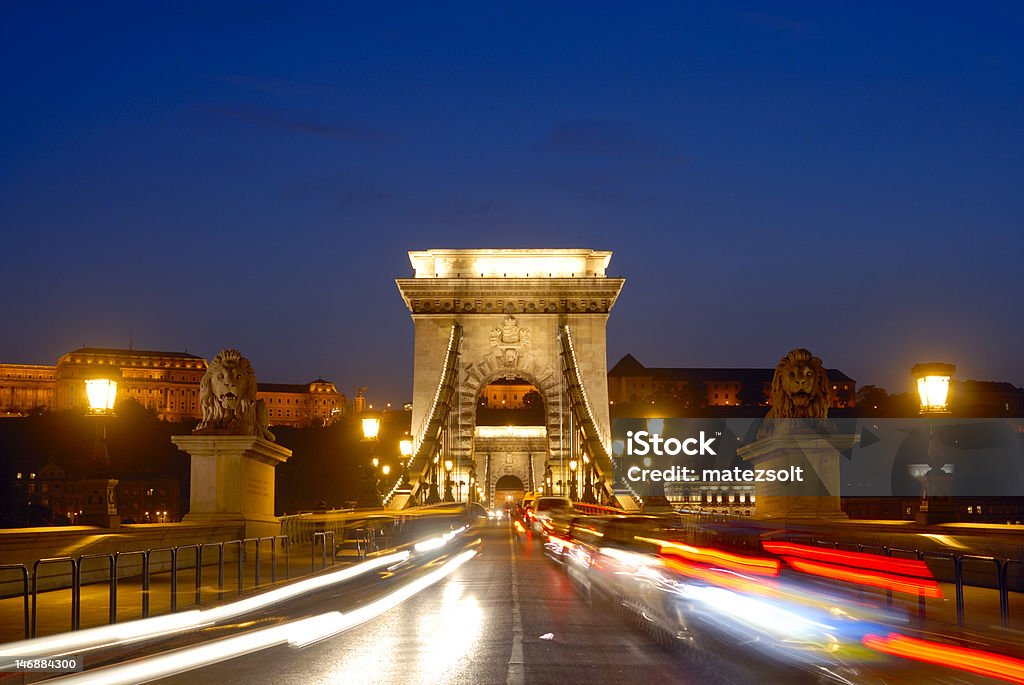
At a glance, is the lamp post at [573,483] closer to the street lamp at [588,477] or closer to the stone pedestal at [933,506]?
the street lamp at [588,477]

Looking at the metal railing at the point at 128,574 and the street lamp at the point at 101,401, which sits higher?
the street lamp at the point at 101,401

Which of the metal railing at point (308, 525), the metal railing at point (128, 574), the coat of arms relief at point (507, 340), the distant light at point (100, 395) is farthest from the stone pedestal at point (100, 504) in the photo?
the coat of arms relief at point (507, 340)

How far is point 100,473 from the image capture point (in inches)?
816

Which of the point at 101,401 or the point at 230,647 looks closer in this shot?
the point at 230,647

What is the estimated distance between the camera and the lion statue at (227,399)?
2498 cm

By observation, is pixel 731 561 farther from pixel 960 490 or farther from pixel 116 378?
pixel 960 490

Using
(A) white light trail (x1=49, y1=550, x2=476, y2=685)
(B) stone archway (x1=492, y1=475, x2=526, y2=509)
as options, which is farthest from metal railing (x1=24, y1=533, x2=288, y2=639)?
(B) stone archway (x1=492, y1=475, x2=526, y2=509)

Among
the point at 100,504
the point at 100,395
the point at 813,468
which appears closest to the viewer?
the point at 100,504

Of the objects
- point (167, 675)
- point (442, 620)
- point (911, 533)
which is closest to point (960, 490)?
point (911, 533)

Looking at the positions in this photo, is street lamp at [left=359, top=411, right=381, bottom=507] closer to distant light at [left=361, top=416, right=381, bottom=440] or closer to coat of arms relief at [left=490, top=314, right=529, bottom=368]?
distant light at [left=361, top=416, right=381, bottom=440]

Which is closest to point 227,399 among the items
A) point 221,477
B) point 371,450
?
point 221,477

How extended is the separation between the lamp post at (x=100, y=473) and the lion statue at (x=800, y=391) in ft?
42.8

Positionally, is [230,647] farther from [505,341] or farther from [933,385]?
[505,341]

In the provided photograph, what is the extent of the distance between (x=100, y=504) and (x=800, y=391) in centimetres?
1387
